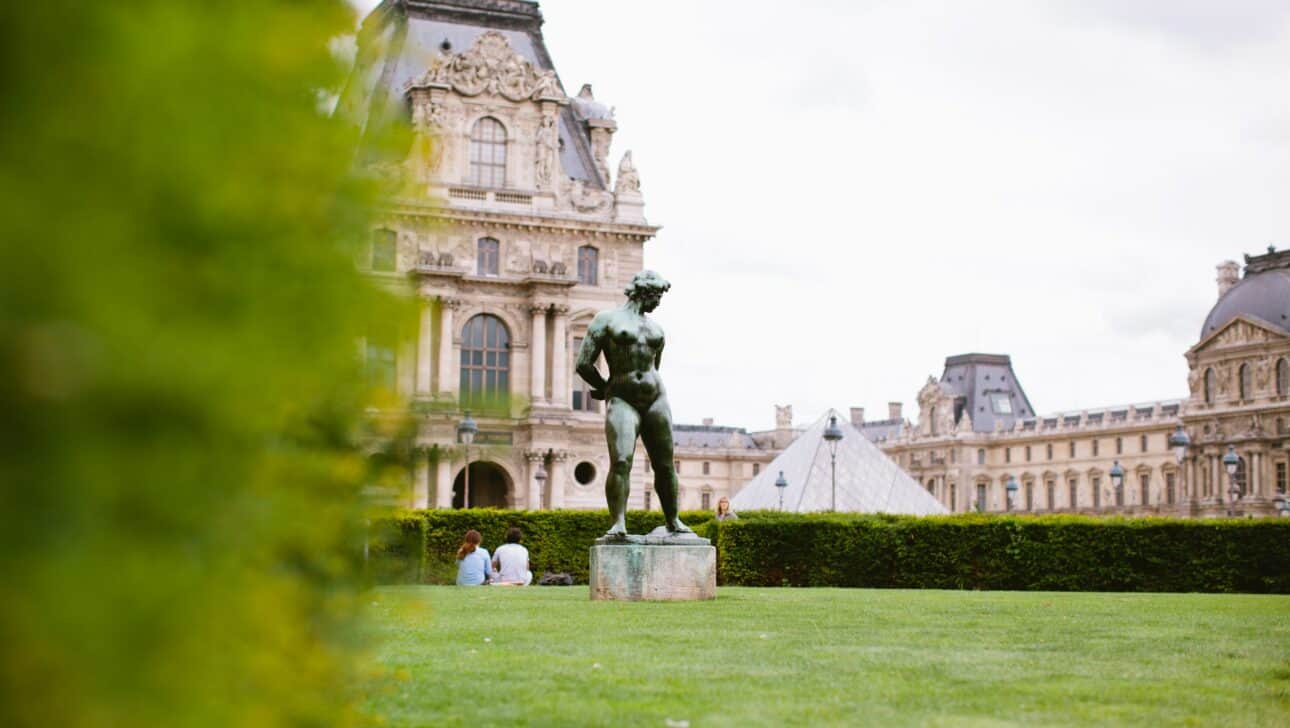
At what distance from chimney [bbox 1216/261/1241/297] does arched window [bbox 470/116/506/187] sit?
61.2 metres

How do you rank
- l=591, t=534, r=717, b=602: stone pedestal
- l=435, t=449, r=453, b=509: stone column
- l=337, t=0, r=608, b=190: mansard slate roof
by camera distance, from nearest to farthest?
l=591, t=534, r=717, b=602: stone pedestal < l=435, t=449, r=453, b=509: stone column < l=337, t=0, r=608, b=190: mansard slate roof

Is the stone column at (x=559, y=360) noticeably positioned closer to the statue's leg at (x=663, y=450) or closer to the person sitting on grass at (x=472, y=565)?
the person sitting on grass at (x=472, y=565)

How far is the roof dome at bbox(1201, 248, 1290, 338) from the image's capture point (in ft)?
282

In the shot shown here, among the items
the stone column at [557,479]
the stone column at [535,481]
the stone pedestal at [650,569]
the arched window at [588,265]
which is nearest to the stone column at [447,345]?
the stone column at [535,481]

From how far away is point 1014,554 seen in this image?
2119cm

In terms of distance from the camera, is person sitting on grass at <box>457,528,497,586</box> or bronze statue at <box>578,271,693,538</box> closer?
bronze statue at <box>578,271,693,538</box>

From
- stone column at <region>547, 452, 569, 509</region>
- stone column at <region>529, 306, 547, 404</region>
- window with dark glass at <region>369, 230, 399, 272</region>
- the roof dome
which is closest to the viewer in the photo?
window with dark glass at <region>369, 230, 399, 272</region>

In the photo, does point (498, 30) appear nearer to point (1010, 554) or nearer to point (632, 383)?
point (1010, 554)

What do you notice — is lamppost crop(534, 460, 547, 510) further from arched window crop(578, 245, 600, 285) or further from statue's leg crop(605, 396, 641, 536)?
statue's leg crop(605, 396, 641, 536)

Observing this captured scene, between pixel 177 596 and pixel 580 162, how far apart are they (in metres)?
50.8

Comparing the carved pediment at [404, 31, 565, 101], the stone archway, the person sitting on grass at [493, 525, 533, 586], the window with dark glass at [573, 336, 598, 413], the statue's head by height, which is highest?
the carved pediment at [404, 31, 565, 101]

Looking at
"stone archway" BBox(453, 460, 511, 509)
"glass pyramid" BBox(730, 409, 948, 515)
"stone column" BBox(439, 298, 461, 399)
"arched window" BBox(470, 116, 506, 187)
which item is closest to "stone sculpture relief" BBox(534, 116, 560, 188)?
"arched window" BBox(470, 116, 506, 187)

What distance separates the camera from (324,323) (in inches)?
76.9

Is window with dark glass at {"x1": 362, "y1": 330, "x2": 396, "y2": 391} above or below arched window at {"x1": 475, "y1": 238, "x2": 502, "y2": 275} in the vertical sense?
below
